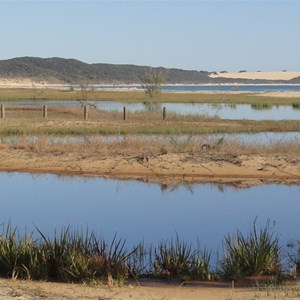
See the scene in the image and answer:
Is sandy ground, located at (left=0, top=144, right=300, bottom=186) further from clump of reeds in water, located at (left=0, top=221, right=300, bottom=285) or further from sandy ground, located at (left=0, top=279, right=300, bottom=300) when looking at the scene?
sandy ground, located at (left=0, top=279, right=300, bottom=300)

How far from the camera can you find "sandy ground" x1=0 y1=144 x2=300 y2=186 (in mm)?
22812

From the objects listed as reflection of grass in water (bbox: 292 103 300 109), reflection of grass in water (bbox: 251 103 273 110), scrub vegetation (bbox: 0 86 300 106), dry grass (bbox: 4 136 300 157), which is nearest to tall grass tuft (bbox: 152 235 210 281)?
dry grass (bbox: 4 136 300 157)

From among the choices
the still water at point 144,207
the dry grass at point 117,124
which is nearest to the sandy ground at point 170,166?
the still water at point 144,207

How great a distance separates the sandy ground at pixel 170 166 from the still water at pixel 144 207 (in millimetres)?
1230

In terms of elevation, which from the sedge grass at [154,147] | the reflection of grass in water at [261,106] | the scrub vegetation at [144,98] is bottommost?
the sedge grass at [154,147]

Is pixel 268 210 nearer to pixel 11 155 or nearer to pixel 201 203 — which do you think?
pixel 201 203

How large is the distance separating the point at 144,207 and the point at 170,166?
21.2 feet

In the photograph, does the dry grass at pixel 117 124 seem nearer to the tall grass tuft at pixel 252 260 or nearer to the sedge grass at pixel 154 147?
the sedge grass at pixel 154 147

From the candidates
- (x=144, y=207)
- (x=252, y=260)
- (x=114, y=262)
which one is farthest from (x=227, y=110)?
(x=114, y=262)

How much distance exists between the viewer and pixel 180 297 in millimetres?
9648

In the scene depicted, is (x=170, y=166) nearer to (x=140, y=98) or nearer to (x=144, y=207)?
(x=144, y=207)

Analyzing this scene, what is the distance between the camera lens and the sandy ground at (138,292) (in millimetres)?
9039

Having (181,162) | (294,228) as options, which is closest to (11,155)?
(181,162)

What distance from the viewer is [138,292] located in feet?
32.3
